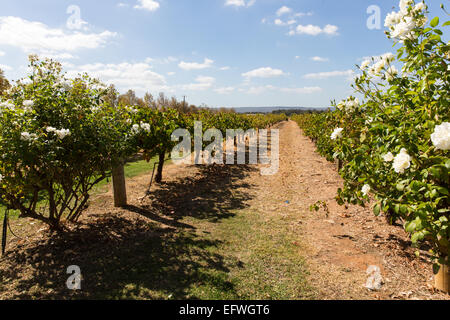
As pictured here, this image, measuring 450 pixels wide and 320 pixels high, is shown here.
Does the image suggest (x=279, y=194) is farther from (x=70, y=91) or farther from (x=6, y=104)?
(x=6, y=104)

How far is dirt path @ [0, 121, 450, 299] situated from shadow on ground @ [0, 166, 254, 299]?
16 mm

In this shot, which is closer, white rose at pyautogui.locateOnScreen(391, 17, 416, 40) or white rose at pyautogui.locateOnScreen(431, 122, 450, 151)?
white rose at pyautogui.locateOnScreen(431, 122, 450, 151)

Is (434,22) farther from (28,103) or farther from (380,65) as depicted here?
(28,103)

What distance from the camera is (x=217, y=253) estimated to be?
428 centimetres

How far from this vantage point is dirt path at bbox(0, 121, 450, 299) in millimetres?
3354

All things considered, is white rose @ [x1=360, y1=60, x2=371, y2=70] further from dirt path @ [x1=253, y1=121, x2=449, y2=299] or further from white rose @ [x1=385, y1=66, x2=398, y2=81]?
dirt path @ [x1=253, y1=121, x2=449, y2=299]

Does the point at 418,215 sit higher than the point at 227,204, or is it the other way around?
the point at 418,215

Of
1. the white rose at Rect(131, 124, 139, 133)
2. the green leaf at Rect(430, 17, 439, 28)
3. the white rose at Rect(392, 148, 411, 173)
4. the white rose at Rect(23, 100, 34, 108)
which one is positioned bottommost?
the white rose at Rect(392, 148, 411, 173)

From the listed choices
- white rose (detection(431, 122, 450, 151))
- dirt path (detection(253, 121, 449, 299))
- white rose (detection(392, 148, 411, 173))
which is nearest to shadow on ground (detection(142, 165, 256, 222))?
dirt path (detection(253, 121, 449, 299))

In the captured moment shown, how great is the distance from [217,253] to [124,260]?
1477 mm

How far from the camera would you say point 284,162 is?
40.4 feet
